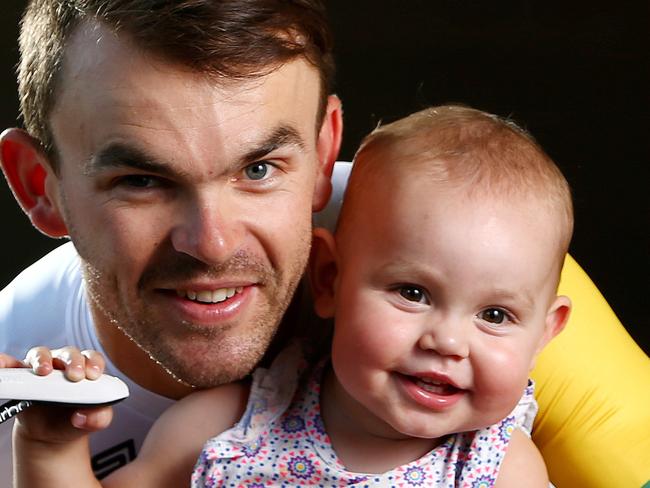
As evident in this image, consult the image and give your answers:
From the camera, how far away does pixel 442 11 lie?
3.01 m

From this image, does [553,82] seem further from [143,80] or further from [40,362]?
[40,362]

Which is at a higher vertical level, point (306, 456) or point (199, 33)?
point (199, 33)

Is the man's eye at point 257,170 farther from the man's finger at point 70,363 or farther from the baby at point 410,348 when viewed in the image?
the man's finger at point 70,363

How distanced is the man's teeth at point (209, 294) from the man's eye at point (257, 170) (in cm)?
14

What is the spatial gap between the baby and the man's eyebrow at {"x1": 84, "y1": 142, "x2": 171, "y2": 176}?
0.22 m

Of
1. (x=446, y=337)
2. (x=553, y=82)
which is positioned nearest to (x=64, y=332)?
(x=446, y=337)

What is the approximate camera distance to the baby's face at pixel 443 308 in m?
1.44

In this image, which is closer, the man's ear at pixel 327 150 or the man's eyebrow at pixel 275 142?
the man's eyebrow at pixel 275 142

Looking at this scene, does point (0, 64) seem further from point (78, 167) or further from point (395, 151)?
point (395, 151)

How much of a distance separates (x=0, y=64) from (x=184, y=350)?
5.48 feet

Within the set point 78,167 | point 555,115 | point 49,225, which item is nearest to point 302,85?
point 78,167

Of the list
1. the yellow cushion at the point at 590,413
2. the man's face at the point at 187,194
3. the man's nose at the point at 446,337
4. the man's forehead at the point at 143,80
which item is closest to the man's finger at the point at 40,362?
the man's face at the point at 187,194

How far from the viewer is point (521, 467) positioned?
5.15ft

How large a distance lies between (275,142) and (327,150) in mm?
203
